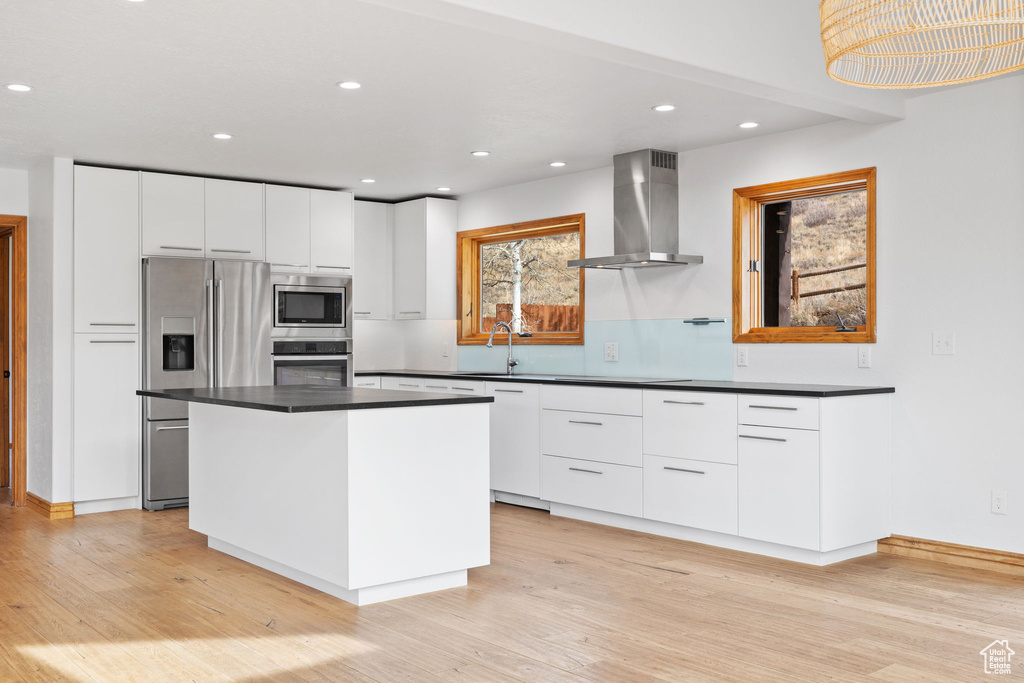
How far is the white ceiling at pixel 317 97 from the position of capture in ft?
11.0

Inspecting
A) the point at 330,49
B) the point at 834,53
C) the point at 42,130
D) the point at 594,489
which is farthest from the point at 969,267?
the point at 42,130

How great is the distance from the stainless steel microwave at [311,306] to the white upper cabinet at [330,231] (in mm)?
121

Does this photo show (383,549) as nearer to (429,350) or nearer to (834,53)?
(834,53)

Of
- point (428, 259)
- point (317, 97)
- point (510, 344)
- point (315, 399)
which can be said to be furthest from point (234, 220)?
point (315, 399)

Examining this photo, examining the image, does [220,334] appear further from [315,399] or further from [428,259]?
[315,399]

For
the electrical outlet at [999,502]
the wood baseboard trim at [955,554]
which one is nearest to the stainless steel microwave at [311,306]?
the wood baseboard trim at [955,554]

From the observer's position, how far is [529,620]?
3.45 m

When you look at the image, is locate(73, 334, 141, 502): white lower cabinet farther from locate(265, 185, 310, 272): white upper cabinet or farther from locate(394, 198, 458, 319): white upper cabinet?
locate(394, 198, 458, 319): white upper cabinet

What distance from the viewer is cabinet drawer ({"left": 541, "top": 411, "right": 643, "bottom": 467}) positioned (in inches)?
201

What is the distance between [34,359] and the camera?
6.02m

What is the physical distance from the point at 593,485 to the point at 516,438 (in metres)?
0.72

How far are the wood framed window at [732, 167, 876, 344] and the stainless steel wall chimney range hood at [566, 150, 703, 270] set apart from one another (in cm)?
38

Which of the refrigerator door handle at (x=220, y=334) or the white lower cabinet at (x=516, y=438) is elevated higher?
the refrigerator door handle at (x=220, y=334)

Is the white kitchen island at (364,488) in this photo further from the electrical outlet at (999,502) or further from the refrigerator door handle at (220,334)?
the electrical outlet at (999,502)
